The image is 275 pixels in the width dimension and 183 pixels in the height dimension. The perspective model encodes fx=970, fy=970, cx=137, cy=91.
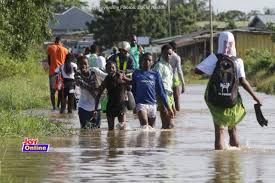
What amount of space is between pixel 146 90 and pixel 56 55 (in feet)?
27.5

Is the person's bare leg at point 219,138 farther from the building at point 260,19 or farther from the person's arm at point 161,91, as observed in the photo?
the building at point 260,19

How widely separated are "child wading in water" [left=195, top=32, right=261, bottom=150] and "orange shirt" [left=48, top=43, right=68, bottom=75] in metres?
12.0

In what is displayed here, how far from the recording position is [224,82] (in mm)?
13250

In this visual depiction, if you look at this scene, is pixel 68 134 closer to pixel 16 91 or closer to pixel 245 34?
pixel 16 91

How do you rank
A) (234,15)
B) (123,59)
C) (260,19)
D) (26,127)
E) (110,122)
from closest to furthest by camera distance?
(26,127), (110,122), (123,59), (260,19), (234,15)

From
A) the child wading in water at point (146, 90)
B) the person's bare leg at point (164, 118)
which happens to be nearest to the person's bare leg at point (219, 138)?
the child wading in water at point (146, 90)

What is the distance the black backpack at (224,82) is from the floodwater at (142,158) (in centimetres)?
71

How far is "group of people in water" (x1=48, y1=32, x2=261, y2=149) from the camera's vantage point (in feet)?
43.8

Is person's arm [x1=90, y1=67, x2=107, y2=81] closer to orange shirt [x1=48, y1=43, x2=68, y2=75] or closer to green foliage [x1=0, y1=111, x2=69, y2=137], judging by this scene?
green foliage [x1=0, y1=111, x2=69, y2=137]

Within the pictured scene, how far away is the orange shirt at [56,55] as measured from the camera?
82.3ft

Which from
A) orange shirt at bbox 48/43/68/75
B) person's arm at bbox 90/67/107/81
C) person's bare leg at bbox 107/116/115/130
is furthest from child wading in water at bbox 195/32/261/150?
orange shirt at bbox 48/43/68/75

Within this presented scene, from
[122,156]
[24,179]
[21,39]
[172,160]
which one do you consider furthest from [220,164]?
[21,39]

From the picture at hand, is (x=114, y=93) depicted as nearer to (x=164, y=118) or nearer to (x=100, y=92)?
(x=100, y=92)

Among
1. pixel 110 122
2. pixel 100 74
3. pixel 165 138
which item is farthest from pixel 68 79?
pixel 165 138
